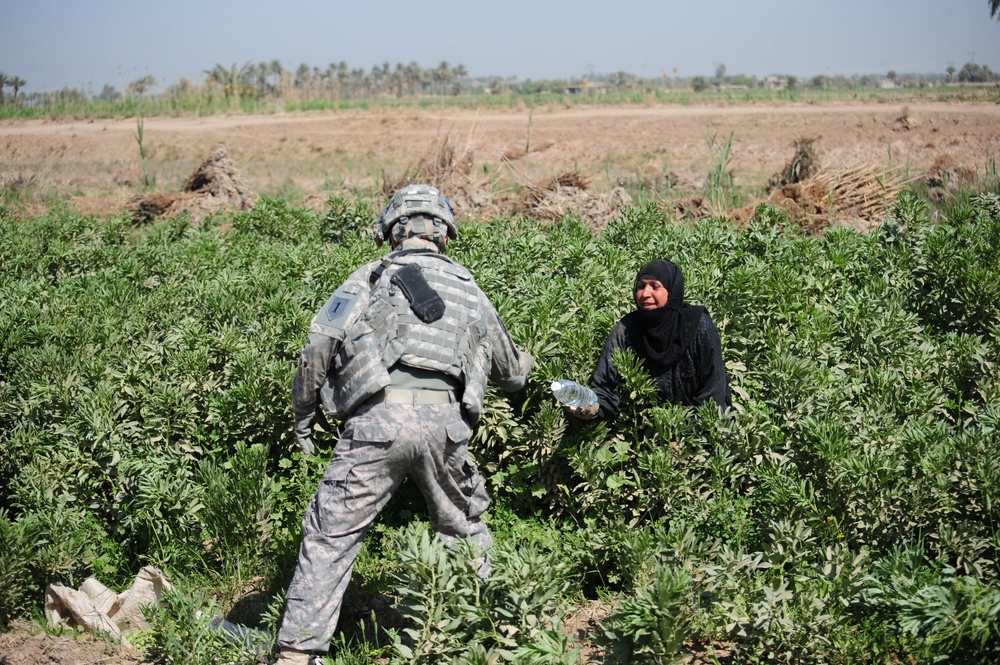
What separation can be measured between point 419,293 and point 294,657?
1.50 metres

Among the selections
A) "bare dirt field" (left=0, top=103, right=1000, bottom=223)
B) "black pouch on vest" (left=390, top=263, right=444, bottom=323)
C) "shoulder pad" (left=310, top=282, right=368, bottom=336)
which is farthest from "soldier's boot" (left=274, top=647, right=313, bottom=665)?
"bare dirt field" (left=0, top=103, right=1000, bottom=223)

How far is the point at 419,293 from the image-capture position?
155 inches

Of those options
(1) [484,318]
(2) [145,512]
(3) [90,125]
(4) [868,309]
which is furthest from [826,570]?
(3) [90,125]

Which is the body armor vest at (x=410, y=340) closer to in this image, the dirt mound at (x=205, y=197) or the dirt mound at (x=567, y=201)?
the dirt mound at (x=567, y=201)

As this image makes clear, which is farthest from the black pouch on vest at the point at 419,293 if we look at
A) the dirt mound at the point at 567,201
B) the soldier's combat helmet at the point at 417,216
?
the dirt mound at the point at 567,201

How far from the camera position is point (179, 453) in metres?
5.10

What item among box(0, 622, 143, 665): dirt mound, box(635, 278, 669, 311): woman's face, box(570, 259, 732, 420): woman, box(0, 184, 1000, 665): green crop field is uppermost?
box(635, 278, 669, 311): woman's face

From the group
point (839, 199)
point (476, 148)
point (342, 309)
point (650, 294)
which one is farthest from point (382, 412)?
point (476, 148)

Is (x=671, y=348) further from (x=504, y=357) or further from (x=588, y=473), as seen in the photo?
(x=504, y=357)

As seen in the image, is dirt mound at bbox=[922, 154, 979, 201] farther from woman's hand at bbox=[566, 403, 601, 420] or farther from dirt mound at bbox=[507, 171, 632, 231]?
woman's hand at bbox=[566, 403, 601, 420]

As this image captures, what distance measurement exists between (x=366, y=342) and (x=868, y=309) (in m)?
3.17

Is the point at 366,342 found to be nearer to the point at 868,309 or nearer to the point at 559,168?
the point at 868,309

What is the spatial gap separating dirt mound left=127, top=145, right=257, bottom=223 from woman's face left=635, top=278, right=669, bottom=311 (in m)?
8.60

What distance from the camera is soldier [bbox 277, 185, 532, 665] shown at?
379 cm
